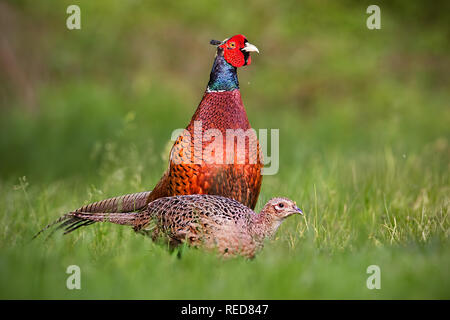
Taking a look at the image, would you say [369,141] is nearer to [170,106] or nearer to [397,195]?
[170,106]

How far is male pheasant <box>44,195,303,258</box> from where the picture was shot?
3.70 m

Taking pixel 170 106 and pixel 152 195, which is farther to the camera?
pixel 170 106

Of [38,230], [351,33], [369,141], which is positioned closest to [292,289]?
[38,230]

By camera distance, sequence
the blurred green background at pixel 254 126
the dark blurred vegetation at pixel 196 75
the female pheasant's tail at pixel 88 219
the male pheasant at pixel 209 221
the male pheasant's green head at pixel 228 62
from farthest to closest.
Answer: the dark blurred vegetation at pixel 196 75 < the male pheasant's green head at pixel 228 62 < the female pheasant's tail at pixel 88 219 < the male pheasant at pixel 209 221 < the blurred green background at pixel 254 126

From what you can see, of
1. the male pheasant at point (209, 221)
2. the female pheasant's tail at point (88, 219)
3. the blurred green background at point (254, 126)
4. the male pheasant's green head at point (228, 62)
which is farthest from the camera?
the male pheasant's green head at point (228, 62)

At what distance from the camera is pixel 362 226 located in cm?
460

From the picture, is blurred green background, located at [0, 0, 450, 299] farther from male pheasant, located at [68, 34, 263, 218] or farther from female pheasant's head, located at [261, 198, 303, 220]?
male pheasant, located at [68, 34, 263, 218]

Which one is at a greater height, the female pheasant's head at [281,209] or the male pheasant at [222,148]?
the male pheasant at [222,148]

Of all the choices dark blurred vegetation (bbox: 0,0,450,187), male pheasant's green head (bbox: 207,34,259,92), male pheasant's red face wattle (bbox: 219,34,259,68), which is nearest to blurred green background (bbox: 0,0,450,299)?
dark blurred vegetation (bbox: 0,0,450,187)

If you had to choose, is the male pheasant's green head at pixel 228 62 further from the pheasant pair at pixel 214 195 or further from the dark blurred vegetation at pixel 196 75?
the dark blurred vegetation at pixel 196 75

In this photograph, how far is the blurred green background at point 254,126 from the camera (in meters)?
3.36

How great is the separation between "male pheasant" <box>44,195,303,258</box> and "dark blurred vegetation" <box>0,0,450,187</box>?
2912 millimetres

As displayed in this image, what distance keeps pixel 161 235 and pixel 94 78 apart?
753 centimetres

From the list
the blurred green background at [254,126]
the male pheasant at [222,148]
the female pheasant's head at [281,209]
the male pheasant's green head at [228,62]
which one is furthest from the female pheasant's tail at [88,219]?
the male pheasant's green head at [228,62]
